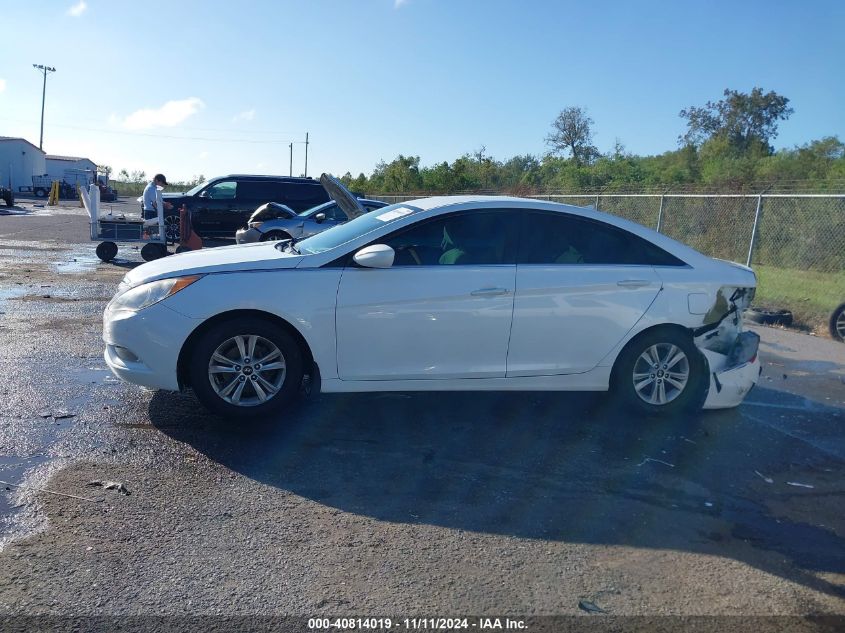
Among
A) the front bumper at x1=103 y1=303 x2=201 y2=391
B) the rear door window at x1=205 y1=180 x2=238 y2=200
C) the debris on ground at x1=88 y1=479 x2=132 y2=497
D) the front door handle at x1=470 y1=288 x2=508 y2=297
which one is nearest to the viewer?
the debris on ground at x1=88 y1=479 x2=132 y2=497

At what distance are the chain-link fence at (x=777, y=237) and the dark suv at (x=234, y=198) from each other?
7.54m

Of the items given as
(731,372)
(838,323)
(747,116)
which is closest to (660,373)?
(731,372)

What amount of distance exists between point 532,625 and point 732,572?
1.15 m

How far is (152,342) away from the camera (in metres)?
4.76

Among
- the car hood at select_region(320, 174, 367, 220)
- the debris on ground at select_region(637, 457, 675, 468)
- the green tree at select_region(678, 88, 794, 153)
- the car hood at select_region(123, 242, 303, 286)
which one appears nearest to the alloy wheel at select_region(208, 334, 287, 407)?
the car hood at select_region(123, 242, 303, 286)

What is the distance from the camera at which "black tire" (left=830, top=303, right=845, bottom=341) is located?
934 centimetres

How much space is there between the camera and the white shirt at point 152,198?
14211 millimetres

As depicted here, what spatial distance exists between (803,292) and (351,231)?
33.7ft

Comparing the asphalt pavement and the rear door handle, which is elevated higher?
the rear door handle

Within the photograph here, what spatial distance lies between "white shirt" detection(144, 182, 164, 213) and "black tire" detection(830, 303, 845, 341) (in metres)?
12.2

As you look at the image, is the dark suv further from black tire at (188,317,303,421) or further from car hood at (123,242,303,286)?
black tire at (188,317,303,421)

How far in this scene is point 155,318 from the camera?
477 centimetres

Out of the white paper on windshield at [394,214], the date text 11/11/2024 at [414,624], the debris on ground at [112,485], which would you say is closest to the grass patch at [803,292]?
the white paper on windshield at [394,214]

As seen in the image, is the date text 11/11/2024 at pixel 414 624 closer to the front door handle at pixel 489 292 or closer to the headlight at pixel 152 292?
the front door handle at pixel 489 292
